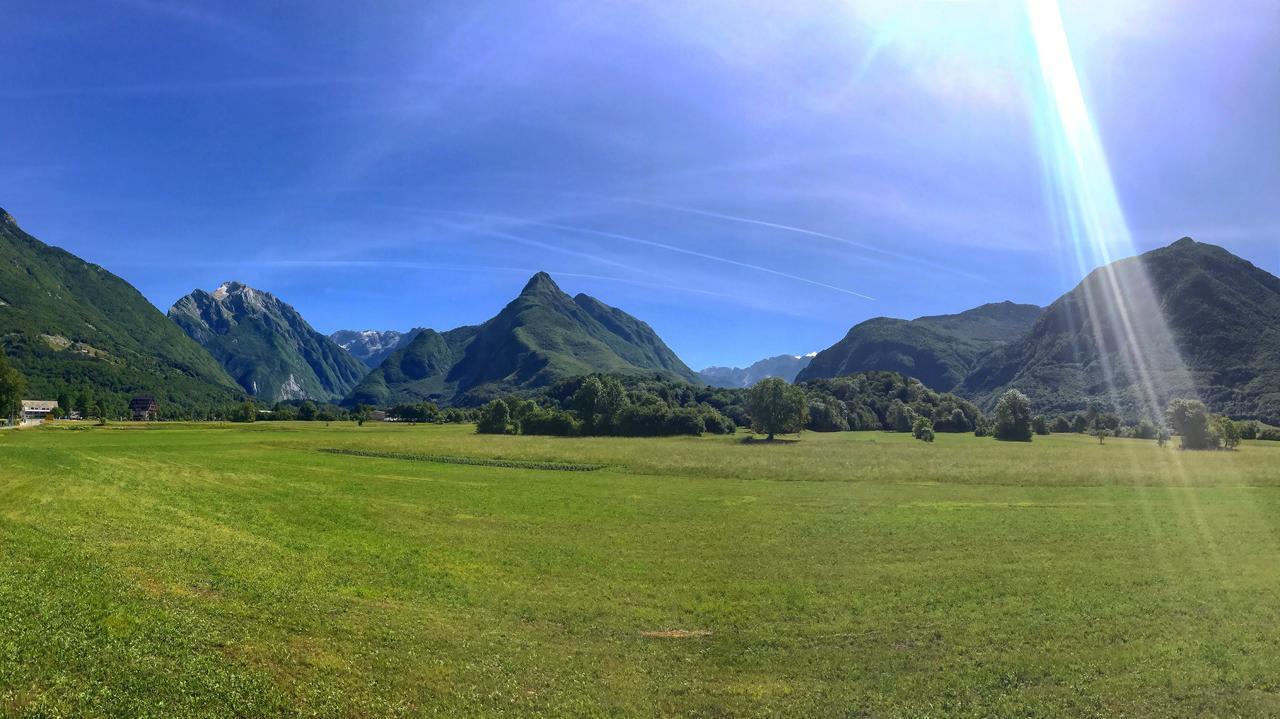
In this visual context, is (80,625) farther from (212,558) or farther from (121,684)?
(212,558)

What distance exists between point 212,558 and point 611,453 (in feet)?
202

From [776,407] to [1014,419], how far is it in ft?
222

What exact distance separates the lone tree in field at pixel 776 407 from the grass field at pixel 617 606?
80.8 meters

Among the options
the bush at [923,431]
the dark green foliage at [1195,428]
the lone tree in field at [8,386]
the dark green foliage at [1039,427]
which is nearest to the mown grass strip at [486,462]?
the lone tree in field at [8,386]

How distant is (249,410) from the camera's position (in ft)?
632

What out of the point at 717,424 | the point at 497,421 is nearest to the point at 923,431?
the point at 717,424

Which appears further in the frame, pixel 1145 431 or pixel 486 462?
pixel 1145 431

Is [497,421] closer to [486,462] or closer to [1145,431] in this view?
[486,462]

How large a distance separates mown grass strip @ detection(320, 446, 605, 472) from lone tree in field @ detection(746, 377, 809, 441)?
5951 centimetres

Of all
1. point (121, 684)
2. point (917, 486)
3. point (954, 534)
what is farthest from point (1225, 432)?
point (121, 684)

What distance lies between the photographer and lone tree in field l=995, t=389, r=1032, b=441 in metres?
→ 144

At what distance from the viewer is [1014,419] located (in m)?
146

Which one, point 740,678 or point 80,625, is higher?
point 80,625

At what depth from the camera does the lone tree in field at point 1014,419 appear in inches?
5657
